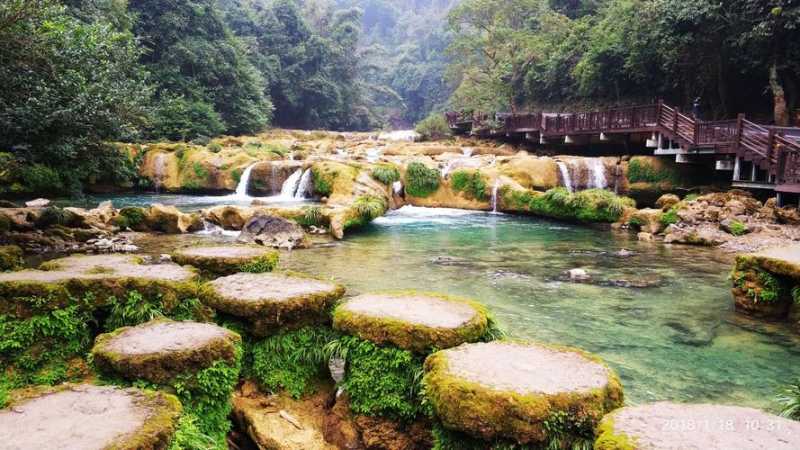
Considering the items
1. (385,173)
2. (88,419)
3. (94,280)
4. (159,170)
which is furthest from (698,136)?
(159,170)

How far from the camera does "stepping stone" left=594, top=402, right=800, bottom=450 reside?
2.42m

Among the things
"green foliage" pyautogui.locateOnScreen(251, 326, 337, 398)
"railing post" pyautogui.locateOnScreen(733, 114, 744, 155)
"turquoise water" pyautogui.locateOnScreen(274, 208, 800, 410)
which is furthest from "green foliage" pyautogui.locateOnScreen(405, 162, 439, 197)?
"green foliage" pyautogui.locateOnScreen(251, 326, 337, 398)

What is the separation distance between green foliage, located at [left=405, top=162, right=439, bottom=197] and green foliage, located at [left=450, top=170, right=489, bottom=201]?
2.65ft

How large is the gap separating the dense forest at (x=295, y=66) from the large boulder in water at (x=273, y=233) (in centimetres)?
351

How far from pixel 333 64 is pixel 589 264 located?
1887 inches

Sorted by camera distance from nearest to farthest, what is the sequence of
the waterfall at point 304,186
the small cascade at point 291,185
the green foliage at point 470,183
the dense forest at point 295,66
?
the dense forest at point 295,66 < the waterfall at point 304,186 < the small cascade at point 291,185 < the green foliage at point 470,183

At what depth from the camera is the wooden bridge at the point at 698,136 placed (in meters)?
14.5

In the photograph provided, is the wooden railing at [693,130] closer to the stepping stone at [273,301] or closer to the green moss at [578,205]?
the green moss at [578,205]

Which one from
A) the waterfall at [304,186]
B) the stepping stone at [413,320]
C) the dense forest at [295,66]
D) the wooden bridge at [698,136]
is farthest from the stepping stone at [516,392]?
the waterfall at [304,186]

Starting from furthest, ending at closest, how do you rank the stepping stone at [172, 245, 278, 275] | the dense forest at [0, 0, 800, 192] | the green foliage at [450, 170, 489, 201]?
the green foliage at [450, 170, 489, 201] < the dense forest at [0, 0, 800, 192] < the stepping stone at [172, 245, 278, 275]

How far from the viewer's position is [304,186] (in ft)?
65.3

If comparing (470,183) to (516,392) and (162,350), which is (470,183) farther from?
(516,392)

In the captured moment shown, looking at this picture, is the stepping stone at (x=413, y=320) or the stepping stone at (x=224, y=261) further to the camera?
the stepping stone at (x=224, y=261)

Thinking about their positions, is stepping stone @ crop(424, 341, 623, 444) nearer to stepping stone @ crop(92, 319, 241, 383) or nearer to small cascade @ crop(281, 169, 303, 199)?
stepping stone @ crop(92, 319, 241, 383)
